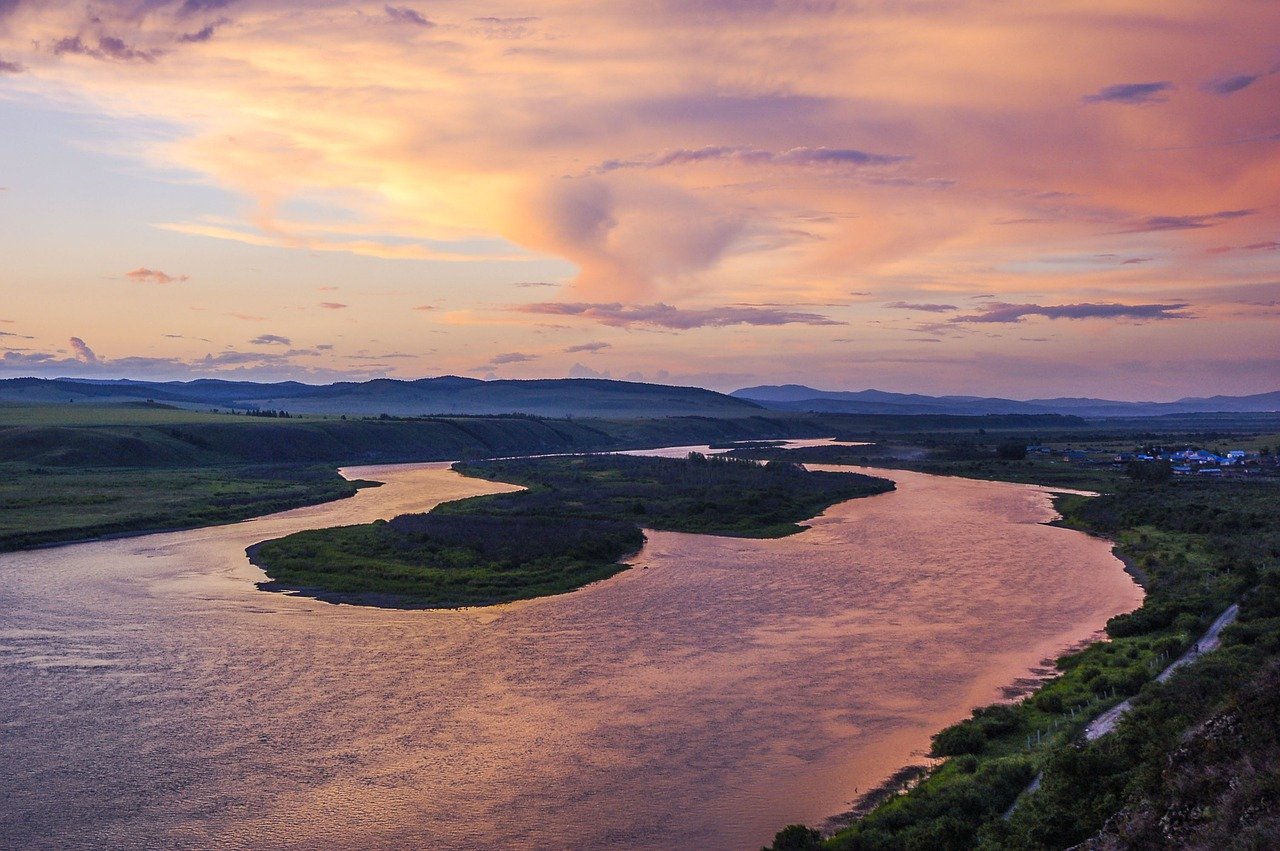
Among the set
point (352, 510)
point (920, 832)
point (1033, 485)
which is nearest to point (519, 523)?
point (352, 510)

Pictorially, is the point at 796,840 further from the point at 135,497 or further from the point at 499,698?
the point at 135,497

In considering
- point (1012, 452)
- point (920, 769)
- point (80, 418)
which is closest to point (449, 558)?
point (920, 769)

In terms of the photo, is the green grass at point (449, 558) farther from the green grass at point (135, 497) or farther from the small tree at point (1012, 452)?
the small tree at point (1012, 452)

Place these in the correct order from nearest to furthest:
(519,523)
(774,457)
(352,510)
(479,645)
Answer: (479,645)
(519,523)
(352,510)
(774,457)

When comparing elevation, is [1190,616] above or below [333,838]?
above

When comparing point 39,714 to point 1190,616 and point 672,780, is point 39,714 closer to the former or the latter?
point 672,780

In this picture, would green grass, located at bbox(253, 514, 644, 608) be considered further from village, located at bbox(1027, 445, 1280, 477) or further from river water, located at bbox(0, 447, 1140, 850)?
village, located at bbox(1027, 445, 1280, 477)

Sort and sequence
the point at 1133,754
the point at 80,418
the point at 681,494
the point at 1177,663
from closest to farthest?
the point at 1133,754 → the point at 1177,663 → the point at 681,494 → the point at 80,418
